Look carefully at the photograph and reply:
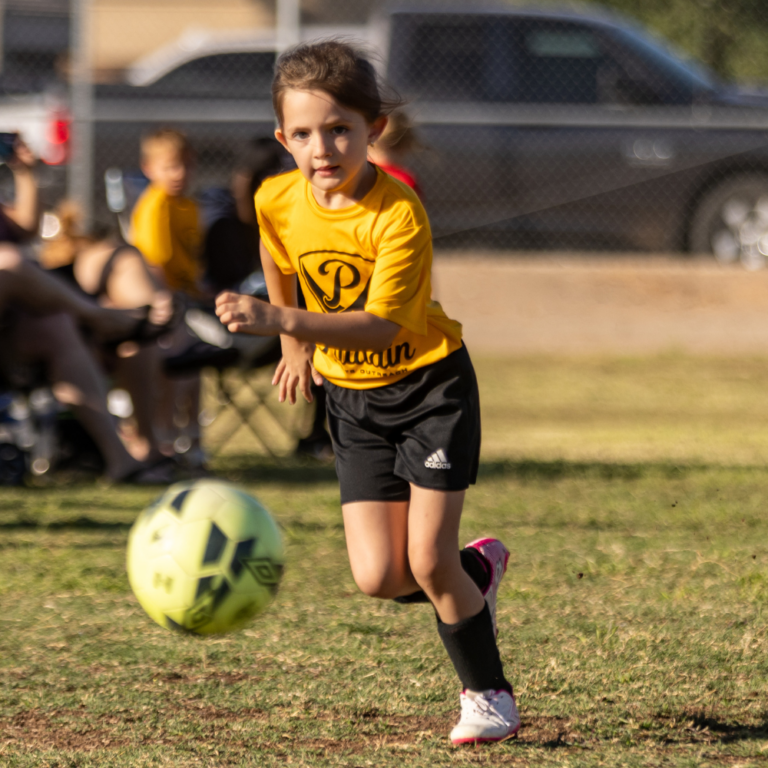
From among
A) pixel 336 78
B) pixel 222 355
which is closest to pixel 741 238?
pixel 222 355

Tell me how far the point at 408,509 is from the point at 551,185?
856 centimetres

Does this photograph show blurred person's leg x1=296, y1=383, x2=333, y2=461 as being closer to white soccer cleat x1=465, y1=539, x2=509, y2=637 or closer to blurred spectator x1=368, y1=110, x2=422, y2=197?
blurred spectator x1=368, y1=110, x2=422, y2=197

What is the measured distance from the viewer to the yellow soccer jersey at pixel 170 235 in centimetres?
719

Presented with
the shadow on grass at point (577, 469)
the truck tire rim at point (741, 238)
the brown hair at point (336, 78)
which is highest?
the brown hair at point (336, 78)

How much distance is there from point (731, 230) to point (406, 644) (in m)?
8.60

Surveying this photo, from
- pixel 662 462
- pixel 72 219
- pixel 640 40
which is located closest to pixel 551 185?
pixel 640 40

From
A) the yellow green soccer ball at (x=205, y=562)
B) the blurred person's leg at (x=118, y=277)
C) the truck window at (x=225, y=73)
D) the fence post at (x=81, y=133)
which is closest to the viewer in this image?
the yellow green soccer ball at (x=205, y=562)

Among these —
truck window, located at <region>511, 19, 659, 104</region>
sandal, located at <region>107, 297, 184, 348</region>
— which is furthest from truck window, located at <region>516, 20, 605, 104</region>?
sandal, located at <region>107, 297, 184, 348</region>

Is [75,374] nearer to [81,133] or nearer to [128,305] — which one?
[128,305]

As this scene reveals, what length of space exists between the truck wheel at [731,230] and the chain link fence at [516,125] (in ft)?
0.04

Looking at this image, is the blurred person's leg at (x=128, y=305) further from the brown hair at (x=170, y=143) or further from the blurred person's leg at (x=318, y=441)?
the blurred person's leg at (x=318, y=441)

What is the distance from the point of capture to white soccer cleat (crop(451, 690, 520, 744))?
304 cm

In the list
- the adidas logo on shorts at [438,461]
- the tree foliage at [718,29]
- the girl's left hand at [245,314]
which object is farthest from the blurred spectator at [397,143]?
the tree foliage at [718,29]

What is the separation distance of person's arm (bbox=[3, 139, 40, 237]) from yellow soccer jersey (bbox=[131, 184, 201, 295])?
0.71m
